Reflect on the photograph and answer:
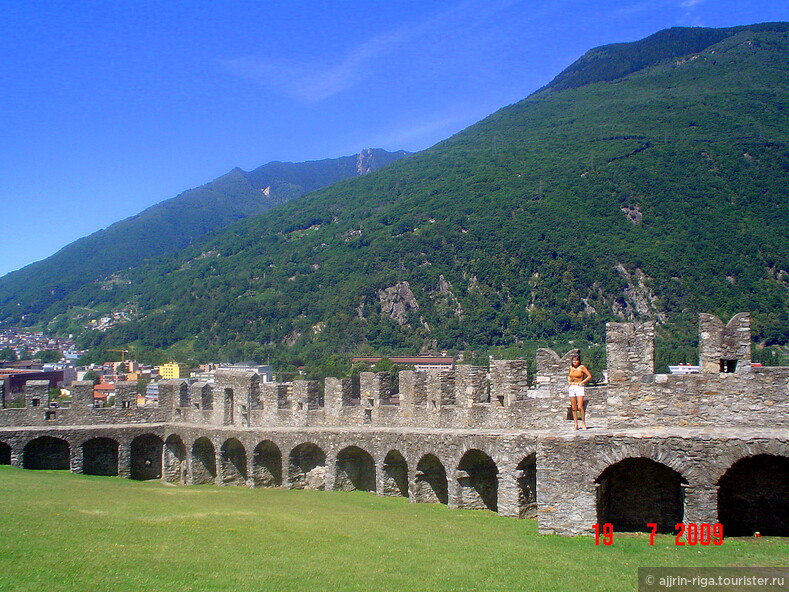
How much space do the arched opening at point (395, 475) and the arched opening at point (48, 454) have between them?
15.7 m

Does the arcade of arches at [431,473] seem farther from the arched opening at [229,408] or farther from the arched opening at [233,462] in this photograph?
the arched opening at [229,408]

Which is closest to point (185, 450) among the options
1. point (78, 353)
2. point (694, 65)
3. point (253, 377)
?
point (253, 377)

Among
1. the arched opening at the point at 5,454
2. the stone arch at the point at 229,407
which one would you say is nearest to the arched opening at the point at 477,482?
the stone arch at the point at 229,407

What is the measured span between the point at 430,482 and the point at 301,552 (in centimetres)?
1047

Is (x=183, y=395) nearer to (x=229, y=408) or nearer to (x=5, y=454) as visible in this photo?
(x=229, y=408)

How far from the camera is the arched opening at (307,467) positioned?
29391 mm

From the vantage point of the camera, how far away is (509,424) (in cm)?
2270

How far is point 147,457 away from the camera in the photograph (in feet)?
117

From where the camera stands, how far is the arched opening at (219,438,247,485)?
3189cm

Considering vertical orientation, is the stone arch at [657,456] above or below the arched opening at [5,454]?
above

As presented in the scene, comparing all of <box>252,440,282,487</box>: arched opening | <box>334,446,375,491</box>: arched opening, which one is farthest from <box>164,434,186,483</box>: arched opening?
<box>334,446,375,491</box>: arched opening

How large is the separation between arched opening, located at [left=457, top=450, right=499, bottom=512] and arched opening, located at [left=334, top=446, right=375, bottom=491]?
→ 593cm

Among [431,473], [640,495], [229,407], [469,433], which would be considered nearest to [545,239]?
[229,407]

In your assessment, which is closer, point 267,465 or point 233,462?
point 267,465
